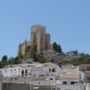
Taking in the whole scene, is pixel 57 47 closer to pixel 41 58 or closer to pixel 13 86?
pixel 41 58

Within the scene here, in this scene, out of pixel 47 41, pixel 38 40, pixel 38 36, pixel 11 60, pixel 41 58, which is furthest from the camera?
pixel 47 41

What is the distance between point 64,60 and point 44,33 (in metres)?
13.9

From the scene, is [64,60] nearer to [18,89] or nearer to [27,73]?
[27,73]

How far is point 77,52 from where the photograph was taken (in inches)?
3509

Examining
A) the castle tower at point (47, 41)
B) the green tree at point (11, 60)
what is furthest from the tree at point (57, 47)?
the green tree at point (11, 60)

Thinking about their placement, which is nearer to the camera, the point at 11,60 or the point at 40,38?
the point at 11,60

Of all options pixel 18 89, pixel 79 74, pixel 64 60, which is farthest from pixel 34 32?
pixel 18 89

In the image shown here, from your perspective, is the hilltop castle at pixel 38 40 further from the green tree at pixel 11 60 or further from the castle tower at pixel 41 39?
the green tree at pixel 11 60

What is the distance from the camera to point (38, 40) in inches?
3442

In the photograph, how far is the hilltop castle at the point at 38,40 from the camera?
87.2 meters

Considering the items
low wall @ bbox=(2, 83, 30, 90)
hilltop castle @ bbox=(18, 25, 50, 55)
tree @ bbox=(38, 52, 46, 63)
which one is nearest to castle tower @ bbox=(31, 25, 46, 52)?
hilltop castle @ bbox=(18, 25, 50, 55)

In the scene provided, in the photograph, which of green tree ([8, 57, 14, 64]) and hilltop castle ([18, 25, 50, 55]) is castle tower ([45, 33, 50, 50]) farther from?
green tree ([8, 57, 14, 64])

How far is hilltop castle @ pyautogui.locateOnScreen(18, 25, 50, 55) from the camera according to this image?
87188 mm

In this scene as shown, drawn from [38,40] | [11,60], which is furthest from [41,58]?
[38,40]
